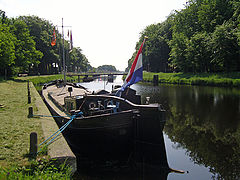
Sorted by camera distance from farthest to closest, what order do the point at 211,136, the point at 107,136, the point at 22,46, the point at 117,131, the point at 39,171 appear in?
the point at 22,46 < the point at 211,136 < the point at 107,136 < the point at 117,131 < the point at 39,171

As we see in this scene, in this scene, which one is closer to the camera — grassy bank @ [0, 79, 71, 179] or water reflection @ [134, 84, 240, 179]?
grassy bank @ [0, 79, 71, 179]

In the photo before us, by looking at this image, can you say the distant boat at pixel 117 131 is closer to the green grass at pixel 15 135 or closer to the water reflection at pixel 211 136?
the green grass at pixel 15 135

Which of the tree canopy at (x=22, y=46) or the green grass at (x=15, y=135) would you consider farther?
the tree canopy at (x=22, y=46)

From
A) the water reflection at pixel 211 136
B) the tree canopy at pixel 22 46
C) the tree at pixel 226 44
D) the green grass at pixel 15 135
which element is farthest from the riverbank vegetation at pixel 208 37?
the green grass at pixel 15 135

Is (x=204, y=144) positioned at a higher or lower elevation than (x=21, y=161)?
lower

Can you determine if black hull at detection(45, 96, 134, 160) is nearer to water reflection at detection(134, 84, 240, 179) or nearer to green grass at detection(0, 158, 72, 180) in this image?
green grass at detection(0, 158, 72, 180)

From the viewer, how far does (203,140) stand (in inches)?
421

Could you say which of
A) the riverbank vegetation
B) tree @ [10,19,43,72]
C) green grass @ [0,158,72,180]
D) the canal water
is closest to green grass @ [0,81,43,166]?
green grass @ [0,158,72,180]

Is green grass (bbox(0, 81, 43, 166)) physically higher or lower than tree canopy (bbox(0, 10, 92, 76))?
lower

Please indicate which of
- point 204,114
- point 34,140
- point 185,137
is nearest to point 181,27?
point 204,114

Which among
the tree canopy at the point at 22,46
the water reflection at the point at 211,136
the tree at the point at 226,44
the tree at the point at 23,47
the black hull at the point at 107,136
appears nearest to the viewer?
the water reflection at the point at 211,136

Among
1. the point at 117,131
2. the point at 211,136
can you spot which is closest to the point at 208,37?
the point at 211,136

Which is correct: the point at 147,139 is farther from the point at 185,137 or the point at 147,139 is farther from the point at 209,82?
the point at 209,82

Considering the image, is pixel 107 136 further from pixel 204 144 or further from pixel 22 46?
pixel 22 46
